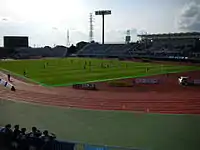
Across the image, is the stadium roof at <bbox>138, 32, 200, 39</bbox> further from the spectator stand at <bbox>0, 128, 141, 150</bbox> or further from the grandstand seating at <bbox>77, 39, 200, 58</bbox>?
the spectator stand at <bbox>0, 128, 141, 150</bbox>

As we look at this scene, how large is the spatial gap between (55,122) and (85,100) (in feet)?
20.1

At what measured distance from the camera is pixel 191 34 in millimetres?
57688

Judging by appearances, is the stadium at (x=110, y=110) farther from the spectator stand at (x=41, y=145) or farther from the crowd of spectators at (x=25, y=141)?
the crowd of spectators at (x=25, y=141)

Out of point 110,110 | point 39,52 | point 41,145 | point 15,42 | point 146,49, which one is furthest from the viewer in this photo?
point 146,49

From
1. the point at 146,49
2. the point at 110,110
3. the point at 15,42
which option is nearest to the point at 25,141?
the point at 110,110

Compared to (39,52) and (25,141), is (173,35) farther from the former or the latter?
(25,141)

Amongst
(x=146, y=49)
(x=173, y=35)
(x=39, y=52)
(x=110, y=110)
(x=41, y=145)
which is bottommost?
(x=110, y=110)

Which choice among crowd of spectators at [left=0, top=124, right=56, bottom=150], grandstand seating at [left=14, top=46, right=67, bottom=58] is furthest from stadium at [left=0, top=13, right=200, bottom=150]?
grandstand seating at [left=14, top=46, right=67, bottom=58]

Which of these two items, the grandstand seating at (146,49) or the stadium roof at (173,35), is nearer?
the grandstand seating at (146,49)

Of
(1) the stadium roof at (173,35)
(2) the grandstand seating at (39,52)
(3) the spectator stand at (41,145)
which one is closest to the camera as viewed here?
(3) the spectator stand at (41,145)

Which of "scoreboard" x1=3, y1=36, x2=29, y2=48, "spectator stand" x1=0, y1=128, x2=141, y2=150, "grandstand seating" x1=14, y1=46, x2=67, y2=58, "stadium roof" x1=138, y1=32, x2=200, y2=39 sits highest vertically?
"stadium roof" x1=138, y1=32, x2=200, y2=39

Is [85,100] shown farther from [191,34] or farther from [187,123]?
[191,34]

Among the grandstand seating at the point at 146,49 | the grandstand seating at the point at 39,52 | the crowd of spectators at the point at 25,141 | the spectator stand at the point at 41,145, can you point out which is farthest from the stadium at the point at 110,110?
the grandstand seating at the point at 146,49

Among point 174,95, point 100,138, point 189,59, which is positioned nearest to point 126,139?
Answer: point 100,138
